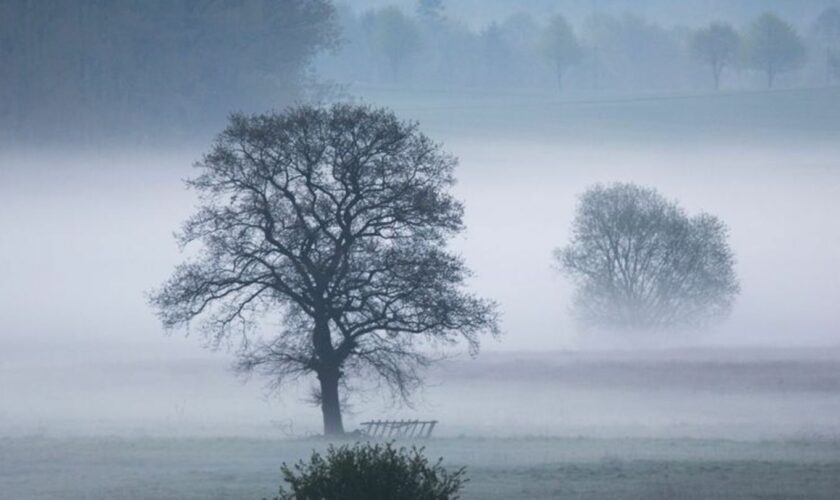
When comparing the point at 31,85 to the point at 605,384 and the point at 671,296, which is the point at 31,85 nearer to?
the point at 671,296

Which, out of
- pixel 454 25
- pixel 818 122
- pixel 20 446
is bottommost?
pixel 20 446

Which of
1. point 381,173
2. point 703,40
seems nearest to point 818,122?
point 703,40

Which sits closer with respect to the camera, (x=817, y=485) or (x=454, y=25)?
(x=817, y=485)

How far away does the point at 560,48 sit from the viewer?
153250 millimetres

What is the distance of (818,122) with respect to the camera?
431ft

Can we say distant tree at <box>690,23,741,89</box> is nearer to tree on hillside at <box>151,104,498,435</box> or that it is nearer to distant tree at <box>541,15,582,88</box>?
distant tree at <box>541,15,582,88</box>

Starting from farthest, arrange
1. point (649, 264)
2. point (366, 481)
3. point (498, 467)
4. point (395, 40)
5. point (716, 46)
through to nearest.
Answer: point (395, 40)
point (716, 46)
point (649, 264)
point (498, 467)
point (366, 481)

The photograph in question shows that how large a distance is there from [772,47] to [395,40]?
1492 inches

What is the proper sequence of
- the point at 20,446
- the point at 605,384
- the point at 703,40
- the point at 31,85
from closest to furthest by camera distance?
the point at 20,446 < the point at 605,384 < the point at 31,85 < the point at 703,40

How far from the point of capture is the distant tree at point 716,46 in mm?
153250

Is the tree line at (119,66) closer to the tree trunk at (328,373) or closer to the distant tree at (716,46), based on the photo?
the distant tree at (716,46)

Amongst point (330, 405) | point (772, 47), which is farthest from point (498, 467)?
point (772, 47)

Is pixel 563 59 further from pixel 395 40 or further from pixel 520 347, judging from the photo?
pixel 520 347

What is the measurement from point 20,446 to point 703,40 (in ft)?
428
